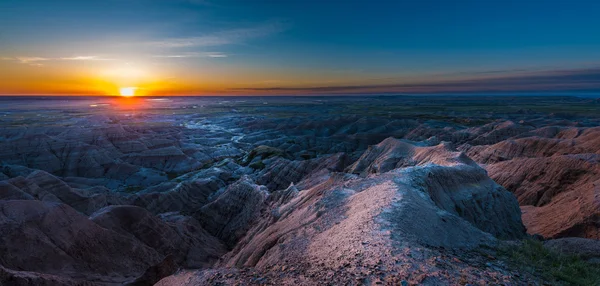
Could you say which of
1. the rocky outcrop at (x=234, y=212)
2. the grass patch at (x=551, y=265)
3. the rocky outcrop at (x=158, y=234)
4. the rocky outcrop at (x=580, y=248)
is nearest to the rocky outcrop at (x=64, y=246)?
the rocky outcrop at (x=158, y=234)

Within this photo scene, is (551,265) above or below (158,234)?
above

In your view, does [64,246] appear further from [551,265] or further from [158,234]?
[551,265]

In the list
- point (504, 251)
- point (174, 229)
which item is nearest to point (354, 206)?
point (504, 251)

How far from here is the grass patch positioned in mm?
7914

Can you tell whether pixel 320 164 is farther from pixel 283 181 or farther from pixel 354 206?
pixel 354 206

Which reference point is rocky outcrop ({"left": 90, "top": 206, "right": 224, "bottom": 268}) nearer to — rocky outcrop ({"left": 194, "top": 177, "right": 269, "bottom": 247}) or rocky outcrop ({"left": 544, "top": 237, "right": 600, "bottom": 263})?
rocky outcrop ({"left": 194, "top": 177, "right": 269, "bottom": 247})

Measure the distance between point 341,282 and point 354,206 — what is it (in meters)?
6.22

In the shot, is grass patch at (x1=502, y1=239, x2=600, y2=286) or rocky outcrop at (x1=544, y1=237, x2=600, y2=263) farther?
rocky outcrop at (x1=544, y1=237, x2=600, y2=263)

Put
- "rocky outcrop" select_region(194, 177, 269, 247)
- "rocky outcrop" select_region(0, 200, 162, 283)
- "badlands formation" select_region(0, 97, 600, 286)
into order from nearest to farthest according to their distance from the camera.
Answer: "badlands formation" select_region(0, 97, 600, 286) < "rocky outcrop" select_region(0, 200, 162, 283) < "rocky outcrop" select_region(194, 177, 269, 247)

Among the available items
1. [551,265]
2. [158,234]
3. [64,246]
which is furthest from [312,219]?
[64,246]

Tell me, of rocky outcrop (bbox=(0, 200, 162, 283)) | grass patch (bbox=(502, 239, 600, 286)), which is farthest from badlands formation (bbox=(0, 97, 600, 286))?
grass patch (bbox=(502, 239, 600, 286))

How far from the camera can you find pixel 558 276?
805cm

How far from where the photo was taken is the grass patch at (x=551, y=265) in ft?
26.0

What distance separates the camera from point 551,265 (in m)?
8.98
